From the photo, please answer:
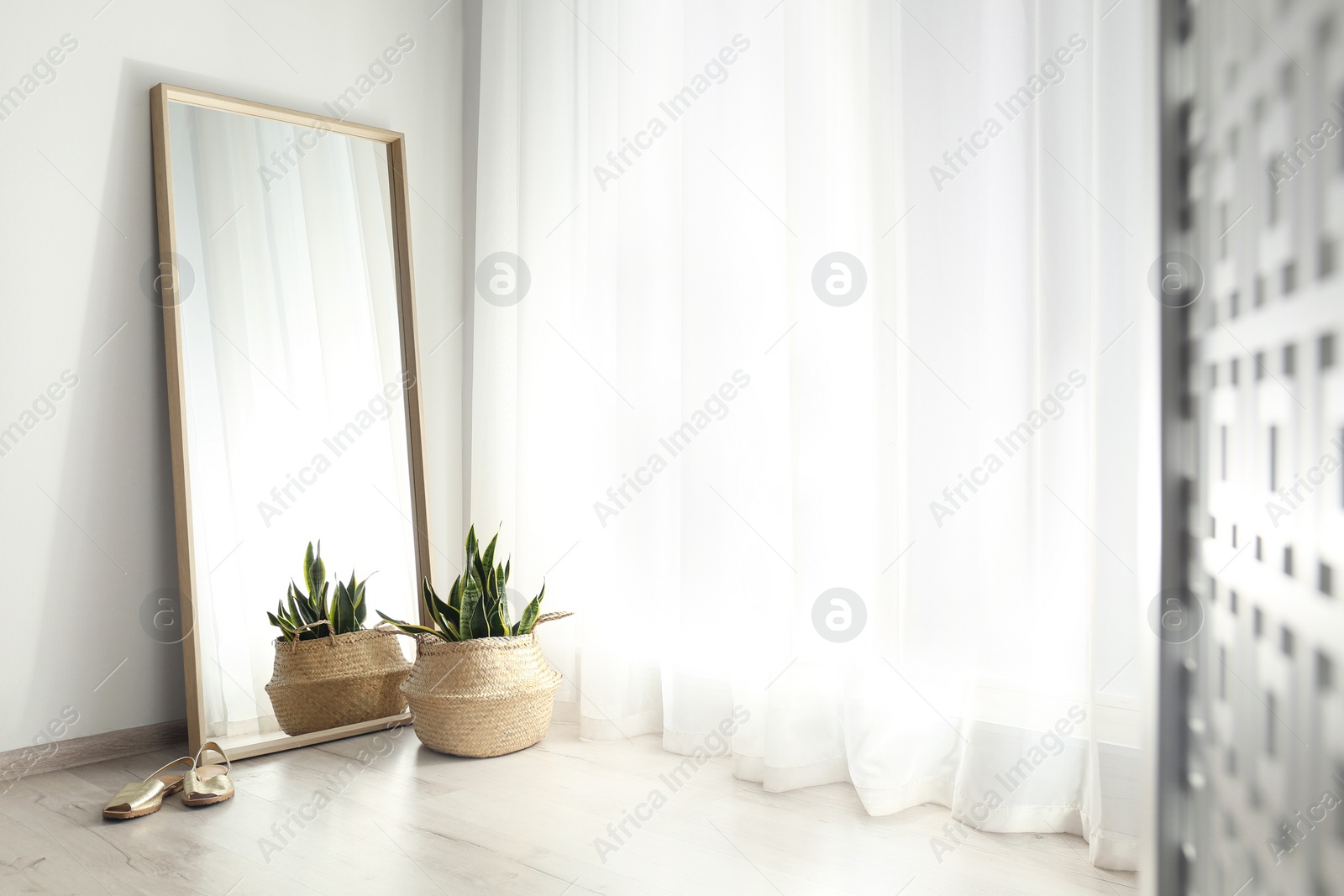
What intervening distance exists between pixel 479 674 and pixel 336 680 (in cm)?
46

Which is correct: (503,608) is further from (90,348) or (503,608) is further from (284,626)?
(90,348)

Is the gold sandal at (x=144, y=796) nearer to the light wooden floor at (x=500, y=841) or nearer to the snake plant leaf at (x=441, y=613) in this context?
the light wooden floor at (x=500, y=841)

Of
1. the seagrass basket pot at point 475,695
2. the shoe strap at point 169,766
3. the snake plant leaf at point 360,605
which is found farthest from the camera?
the snake plant leaf at point 360,605

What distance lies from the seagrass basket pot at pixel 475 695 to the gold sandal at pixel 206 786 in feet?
1.49

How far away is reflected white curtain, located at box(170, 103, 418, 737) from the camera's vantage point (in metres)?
2.37

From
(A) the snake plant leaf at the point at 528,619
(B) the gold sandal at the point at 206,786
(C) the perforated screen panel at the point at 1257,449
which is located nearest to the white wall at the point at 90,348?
(B) the gold sandal at the point at 206,786

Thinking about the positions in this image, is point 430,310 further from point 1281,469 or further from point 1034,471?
point 1281,469

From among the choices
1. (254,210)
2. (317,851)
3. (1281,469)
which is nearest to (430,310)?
(254,210)

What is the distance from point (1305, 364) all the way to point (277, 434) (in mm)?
2485

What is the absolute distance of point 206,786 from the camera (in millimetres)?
1962

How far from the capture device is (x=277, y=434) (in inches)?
98.1

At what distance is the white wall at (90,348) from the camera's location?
2.17 m

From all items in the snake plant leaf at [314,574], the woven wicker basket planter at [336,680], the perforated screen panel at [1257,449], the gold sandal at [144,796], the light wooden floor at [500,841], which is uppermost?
the perforated screen panel at [1257,449]

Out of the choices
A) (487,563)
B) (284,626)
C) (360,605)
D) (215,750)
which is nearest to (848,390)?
(487,563)
